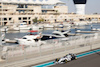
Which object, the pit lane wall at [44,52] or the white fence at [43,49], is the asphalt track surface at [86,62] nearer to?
the pit lane wall at [44,52]

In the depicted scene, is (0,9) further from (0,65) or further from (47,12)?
(0,65)

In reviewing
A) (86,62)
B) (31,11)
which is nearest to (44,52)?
(86,62)

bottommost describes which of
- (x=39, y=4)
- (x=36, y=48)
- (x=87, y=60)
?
(x=87, y=60)

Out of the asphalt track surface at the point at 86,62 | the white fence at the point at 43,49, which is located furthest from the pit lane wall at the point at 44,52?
the asphalt track surface at the point at 86,62

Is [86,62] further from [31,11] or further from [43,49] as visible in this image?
[31,11]

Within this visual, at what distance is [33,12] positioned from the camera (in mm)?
110938

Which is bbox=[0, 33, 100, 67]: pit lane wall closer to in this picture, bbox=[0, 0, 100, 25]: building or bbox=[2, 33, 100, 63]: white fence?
bbox=[2, 33, 100, 63]: white fence

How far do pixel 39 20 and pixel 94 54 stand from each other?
88.6 metres

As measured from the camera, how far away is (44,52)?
17.9 m

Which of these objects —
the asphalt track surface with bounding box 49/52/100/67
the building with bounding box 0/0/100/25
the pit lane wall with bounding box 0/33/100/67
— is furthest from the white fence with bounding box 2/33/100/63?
the building with bounding box 0/0/100/25

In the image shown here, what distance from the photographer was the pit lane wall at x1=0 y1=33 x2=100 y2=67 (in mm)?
15609

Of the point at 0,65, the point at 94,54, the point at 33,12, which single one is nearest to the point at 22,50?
the point at 0,65

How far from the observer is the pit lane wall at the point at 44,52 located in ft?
51.2

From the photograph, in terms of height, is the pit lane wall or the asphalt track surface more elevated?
the pit lane wall
